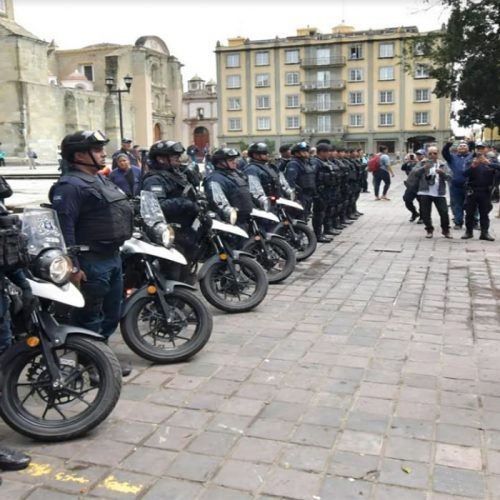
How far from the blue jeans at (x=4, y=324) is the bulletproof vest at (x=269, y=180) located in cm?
592

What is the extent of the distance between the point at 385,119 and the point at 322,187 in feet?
198

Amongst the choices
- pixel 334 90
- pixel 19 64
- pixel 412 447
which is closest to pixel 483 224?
pixel 412 447

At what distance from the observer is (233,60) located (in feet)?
240

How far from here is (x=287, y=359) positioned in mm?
5074

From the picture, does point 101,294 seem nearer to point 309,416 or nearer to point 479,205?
point 309,416

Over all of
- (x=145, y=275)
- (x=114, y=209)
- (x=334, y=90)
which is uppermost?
(x=334, y=90)

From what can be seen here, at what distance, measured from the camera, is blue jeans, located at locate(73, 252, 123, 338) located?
4.37m

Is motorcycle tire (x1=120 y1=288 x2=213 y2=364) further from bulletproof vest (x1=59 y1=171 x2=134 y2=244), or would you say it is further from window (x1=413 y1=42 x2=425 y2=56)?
window (x1=413 y1=42 x2=425 y2=56)

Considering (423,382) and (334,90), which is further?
(334,90)

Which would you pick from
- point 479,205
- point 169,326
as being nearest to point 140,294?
point 169,326

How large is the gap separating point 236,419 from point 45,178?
27.2 m

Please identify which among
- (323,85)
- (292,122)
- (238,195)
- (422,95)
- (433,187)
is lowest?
(433,187)

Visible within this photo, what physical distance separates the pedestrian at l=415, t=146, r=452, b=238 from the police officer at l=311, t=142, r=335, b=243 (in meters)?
1.74

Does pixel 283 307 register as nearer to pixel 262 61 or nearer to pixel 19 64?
pixel 19 64
